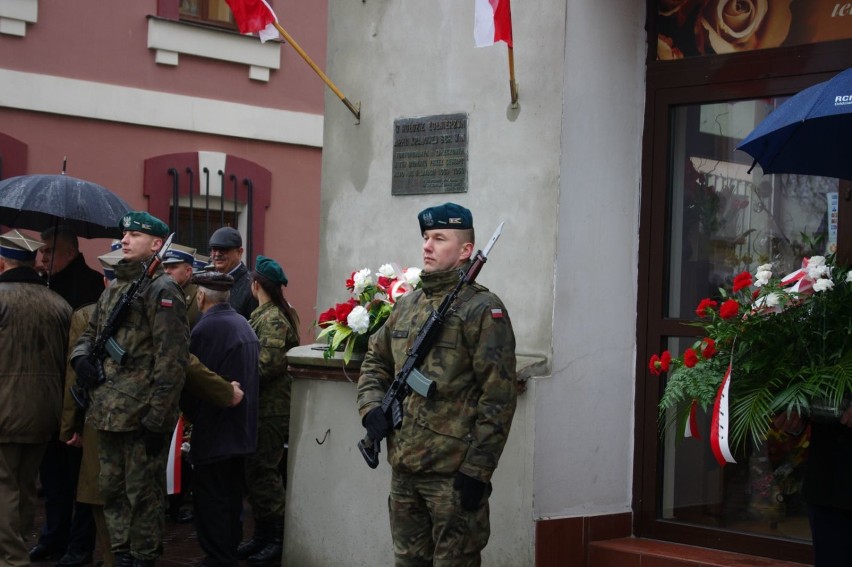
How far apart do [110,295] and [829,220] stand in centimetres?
397

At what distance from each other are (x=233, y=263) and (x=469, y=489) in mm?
4469

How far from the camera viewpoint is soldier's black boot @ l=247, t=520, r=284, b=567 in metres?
8.53

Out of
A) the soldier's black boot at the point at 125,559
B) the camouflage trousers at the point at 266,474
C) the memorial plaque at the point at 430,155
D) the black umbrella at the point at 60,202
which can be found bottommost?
the soldier's black boot at the point at 125,559

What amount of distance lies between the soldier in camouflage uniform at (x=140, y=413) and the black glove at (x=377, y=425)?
1.79 m

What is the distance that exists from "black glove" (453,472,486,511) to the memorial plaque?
2.52 meters

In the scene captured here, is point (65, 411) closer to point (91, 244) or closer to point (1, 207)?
point (1, 207)

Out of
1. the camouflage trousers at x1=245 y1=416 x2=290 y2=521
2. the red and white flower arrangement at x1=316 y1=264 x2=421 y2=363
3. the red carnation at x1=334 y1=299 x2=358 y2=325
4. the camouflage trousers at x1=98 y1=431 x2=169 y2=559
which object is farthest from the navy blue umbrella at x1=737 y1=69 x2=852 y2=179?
the camouflage trousers at x1=245 y1=416 x2=290 y2=521

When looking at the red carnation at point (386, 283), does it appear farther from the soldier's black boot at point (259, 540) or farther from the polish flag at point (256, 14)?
the soldier's black boot at point (259, 540)

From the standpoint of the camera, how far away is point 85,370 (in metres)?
7.24

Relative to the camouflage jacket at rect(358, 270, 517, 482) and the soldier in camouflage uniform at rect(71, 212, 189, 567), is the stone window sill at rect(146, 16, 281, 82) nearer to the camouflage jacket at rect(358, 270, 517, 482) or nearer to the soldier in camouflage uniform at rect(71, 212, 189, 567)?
the soldier in camouflage uniform at rect(71, 212, 189, 567)

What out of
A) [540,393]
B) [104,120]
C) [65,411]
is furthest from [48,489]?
[104,120]

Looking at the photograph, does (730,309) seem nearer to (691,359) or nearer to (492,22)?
(691,359)

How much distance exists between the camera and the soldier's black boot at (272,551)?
8.53 m

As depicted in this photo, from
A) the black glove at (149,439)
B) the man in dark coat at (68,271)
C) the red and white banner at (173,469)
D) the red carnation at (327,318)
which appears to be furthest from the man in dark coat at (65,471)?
the red carnation at (327,318)
